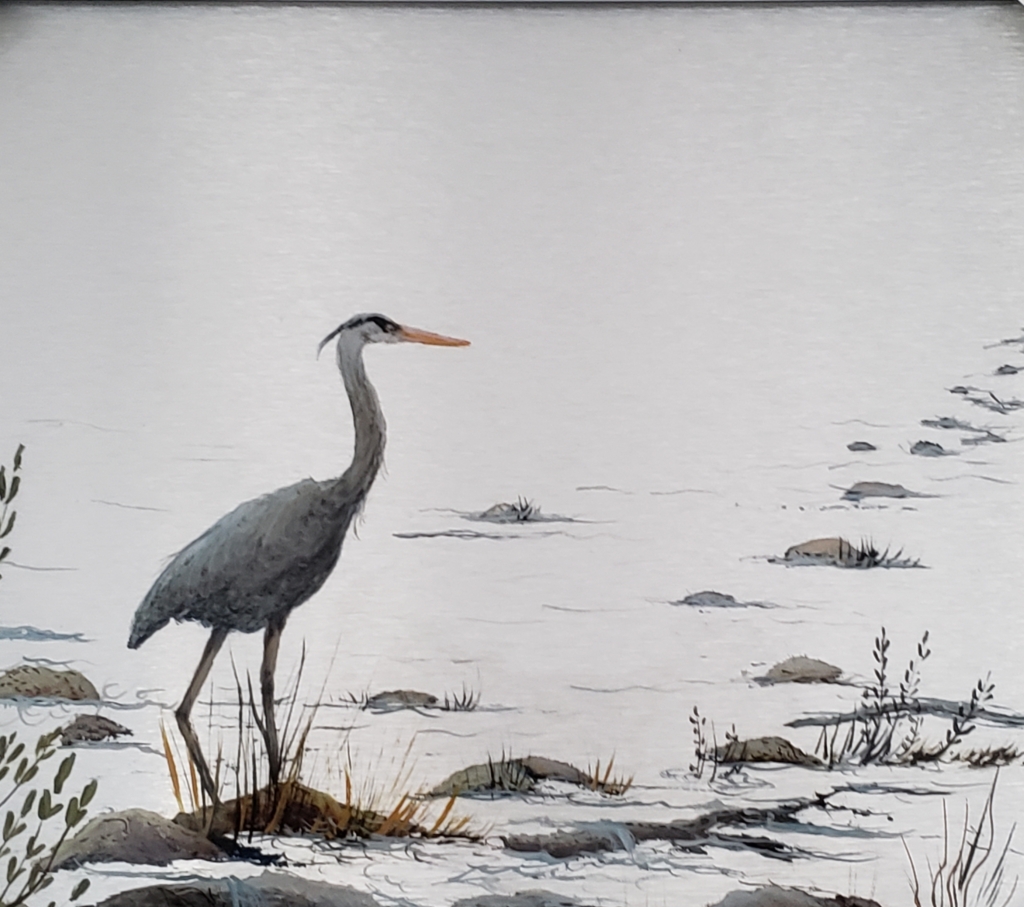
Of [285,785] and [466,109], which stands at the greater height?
[466,109]

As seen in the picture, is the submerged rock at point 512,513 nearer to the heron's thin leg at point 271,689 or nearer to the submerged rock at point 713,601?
the submerged rock at point 713,601

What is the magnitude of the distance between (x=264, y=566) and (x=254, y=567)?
0.02 metres

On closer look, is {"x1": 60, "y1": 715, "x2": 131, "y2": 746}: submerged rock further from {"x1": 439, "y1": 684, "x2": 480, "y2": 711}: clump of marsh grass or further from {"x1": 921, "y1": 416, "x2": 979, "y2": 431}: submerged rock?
{"x1": 921, "y1": 416, "x2": 979, "y2": 431}: submerged rock

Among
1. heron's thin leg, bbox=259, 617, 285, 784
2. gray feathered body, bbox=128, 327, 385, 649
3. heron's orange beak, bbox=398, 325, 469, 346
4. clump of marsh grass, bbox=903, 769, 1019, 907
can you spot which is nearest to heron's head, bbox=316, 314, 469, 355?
heron's orange beak, bbox=398, 325, 469, 346

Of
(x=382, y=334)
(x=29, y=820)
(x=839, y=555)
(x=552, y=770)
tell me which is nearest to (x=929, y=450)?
(x=839, y=555)

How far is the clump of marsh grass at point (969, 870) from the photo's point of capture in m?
1.34

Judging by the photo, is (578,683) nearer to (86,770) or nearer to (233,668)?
(233,668)

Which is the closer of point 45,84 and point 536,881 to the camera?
point 536,881

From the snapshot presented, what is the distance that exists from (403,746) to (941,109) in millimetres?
1370

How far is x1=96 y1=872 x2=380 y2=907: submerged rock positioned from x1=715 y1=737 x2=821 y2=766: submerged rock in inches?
23.7

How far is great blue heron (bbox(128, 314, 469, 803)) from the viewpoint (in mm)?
1386

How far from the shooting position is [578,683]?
1.37 meters

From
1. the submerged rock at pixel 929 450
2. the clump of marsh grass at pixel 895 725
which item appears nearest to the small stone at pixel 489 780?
the clump of marsh grass at pixel 895 725

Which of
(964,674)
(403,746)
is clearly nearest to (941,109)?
(964,674)
